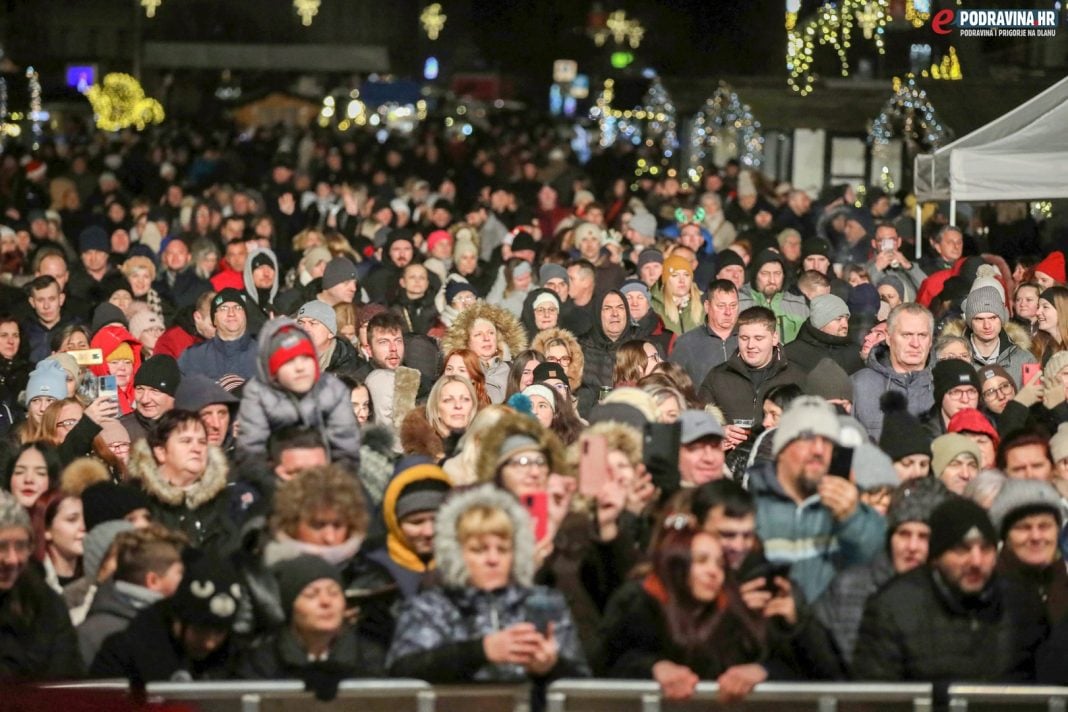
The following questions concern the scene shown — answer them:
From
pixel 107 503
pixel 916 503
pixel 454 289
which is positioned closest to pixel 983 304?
pixel 454 289

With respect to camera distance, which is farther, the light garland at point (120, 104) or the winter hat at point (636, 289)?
the light garland at point (120, 104)

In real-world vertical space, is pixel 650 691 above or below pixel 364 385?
below

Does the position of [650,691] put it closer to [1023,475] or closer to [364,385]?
[1023,475]

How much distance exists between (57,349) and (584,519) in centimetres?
560

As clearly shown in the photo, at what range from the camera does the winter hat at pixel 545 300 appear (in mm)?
12406

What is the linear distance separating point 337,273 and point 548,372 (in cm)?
358

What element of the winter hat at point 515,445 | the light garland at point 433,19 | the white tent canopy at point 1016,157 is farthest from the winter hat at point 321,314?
the light garland at point 433,19

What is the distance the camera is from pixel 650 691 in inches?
221

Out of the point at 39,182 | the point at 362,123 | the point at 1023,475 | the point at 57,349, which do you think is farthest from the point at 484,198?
the point at 362,123

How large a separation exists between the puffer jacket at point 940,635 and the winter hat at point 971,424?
8.65ft

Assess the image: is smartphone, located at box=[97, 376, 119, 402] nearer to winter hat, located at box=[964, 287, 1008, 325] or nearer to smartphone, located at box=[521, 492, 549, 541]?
smartphone, located at box=[521, 492, 549, 541]

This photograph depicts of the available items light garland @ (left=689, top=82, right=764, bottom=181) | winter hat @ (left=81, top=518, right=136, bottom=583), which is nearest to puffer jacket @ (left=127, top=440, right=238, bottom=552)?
winter hat @ (left=81, top=518, right=136, bottom=583)

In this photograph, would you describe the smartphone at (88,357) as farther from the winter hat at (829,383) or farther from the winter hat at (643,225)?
the winter hat at (643,225)

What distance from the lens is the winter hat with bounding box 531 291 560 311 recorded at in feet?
40.7
